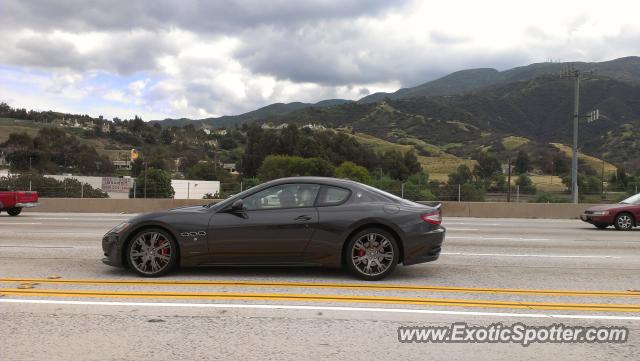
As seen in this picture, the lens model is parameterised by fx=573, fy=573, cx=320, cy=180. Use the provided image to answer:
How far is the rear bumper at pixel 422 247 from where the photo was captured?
24.9ft

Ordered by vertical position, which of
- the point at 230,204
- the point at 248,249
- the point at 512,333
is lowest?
the point at 512,333

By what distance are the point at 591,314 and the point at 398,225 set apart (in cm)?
252

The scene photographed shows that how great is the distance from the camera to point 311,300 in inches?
254

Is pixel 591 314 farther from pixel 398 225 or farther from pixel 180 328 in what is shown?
pixel 180 328

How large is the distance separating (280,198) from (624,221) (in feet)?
44.0

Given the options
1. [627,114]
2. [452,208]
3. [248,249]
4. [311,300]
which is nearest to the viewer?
[311,300]

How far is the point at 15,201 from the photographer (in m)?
21.5

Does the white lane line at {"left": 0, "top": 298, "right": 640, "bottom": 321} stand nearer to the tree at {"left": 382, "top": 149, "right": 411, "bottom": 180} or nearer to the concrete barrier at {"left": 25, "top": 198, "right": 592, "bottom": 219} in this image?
the concrete barrier at {"left": 25, "top": 198, "right": 592, "bottom": 219}

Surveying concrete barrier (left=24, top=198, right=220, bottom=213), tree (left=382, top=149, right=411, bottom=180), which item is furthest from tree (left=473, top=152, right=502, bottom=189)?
tree (left=382, top=149, right=411, bottom=180)

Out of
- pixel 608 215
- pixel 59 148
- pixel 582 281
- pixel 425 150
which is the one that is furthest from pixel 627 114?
pixel 582 281

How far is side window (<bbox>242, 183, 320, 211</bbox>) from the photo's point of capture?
7.68 m

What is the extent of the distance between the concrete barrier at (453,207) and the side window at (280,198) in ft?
52.9

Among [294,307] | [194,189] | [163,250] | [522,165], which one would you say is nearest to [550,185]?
[194,189]

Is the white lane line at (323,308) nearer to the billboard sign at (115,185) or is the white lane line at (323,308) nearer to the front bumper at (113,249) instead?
the front bumper at (113,249)
